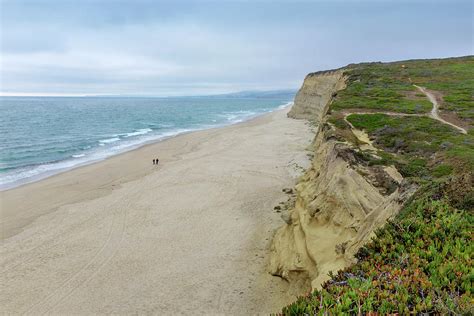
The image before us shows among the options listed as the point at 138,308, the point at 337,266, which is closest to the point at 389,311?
the point at 337,266

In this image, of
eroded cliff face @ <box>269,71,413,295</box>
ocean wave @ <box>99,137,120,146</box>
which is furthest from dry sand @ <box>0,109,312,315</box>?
ocean wave @ <box>99,137,120,146</box>

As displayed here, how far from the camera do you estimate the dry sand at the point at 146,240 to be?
41.2ft

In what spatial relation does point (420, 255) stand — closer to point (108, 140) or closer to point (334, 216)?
point (334, 216)

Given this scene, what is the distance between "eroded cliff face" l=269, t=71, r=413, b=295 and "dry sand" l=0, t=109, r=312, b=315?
1.07 meters

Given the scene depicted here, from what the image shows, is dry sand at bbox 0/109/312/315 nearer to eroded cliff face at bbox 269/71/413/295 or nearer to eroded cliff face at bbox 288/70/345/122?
eroded cliff face at bbox 269/71/413/295

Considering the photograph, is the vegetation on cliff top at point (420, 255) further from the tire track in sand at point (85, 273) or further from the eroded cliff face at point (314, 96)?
the eroded cliff face at point (314, 96)

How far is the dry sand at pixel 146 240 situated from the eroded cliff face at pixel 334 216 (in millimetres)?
1074

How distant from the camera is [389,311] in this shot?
15.6ft

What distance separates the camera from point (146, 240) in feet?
56.0

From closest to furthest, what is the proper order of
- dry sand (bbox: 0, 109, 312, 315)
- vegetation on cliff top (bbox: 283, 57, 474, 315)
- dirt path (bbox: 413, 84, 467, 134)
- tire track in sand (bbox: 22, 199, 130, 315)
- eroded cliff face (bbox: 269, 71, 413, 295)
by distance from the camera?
vegetation on cliff top (bbox: 283, 57, 474, 315), eroded cliff face (bbox: 269, 71, 413, 295), tire track in sand (bbox: 22, 199, 130, 315), dry sand (bbox: 0, 109, 312, 315), dirt path (bbox: 413, 84, 467, 134)

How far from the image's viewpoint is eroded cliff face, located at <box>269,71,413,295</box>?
9.61 m

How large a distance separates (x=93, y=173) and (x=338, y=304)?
1186 inches

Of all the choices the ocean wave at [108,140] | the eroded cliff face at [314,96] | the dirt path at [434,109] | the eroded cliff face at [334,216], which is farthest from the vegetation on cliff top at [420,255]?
the eroded cliff face at [314,96]

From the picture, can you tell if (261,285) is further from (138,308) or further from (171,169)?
(171,169)
